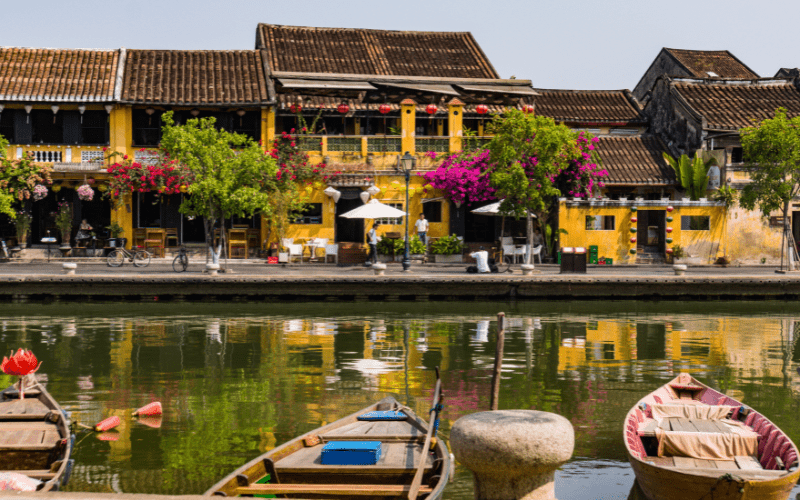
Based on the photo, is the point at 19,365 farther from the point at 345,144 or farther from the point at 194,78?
the point at 194,78

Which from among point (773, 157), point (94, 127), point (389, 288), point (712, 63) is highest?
point (712, 63)

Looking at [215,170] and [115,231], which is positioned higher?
[215,170]

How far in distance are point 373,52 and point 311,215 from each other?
9573 millimetres

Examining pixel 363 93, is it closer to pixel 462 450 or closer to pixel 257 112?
pixel 257 112

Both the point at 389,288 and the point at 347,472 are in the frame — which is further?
the point at 389,288

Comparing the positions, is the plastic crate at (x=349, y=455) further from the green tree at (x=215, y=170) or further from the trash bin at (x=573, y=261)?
the trash bin at (x=573, y=261)

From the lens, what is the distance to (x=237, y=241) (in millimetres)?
35125

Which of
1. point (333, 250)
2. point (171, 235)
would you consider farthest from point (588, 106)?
point (171, 235)

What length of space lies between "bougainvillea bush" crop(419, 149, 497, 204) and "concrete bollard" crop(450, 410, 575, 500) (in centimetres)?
2784

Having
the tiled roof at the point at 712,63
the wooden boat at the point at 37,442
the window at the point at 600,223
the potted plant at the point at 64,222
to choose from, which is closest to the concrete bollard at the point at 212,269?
the potted plant at the point at 64,222

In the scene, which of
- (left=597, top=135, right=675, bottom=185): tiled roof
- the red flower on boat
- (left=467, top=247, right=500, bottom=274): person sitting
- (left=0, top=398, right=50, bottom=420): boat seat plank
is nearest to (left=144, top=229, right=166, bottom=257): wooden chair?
(left=467, top=247, right=500, bottom=274): person sitting

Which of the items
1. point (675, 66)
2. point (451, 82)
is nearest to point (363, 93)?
point (451, 82)

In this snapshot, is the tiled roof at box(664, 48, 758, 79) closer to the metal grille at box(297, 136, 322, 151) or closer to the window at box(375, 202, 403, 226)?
the window at box(375, 202, 403, 226)

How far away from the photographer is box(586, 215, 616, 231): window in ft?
114
